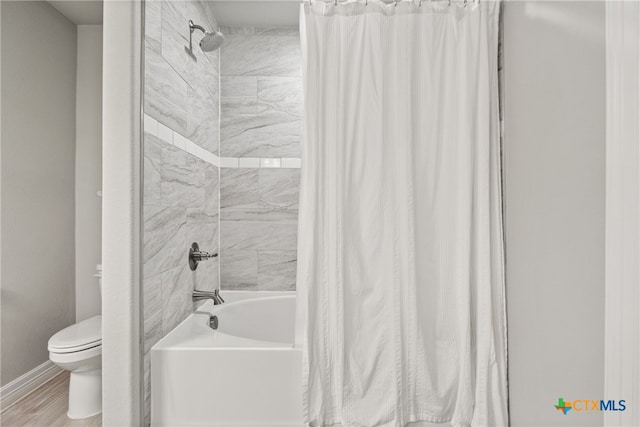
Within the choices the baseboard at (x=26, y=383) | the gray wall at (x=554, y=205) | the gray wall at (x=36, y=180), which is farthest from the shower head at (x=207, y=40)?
the baseboard at (x=26, y=383)

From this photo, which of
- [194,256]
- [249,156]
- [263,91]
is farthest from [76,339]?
[263,91]

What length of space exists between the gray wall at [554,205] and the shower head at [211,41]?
1447 mm

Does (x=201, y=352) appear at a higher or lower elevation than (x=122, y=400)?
higher

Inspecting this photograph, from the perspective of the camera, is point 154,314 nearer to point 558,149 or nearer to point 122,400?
point 122,400

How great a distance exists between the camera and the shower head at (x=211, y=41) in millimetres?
2057

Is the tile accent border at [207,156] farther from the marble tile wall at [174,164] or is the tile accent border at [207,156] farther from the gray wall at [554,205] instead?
the gray wall at [554,205]

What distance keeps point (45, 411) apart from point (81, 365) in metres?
0.41

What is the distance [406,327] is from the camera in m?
1.56

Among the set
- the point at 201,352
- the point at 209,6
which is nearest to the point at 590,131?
the point at 201,352

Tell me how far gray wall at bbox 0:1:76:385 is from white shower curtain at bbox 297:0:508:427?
1927 mm

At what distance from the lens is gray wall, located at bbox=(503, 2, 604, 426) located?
43.7 inches

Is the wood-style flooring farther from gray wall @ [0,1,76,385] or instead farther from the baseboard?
gray wall @ [0,1,76,385]

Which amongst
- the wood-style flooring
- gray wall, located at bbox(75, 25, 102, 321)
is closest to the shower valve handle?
the wood-style flooring

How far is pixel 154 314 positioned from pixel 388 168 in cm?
120
